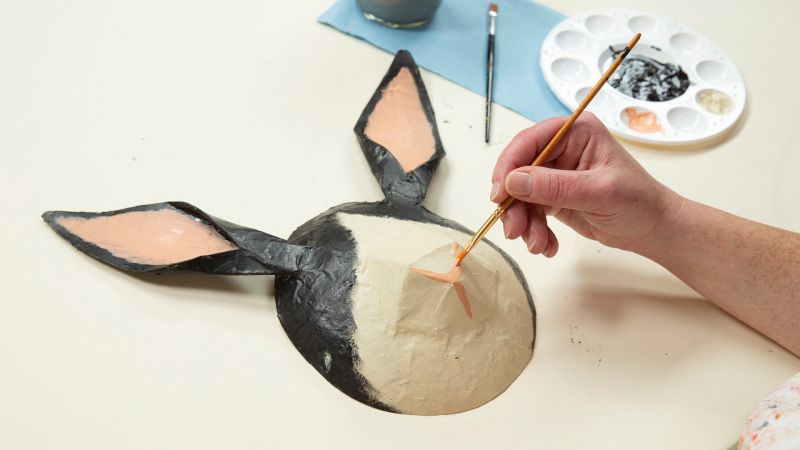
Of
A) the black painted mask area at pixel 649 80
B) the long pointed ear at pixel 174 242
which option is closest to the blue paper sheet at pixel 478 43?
the black painted mask area at pixel 649 80

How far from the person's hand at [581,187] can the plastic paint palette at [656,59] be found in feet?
1.32

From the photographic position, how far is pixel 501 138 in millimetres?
1494

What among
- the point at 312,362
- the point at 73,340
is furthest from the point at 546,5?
the point at 73,340

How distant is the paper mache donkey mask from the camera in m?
1.03

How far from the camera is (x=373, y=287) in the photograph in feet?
3.45

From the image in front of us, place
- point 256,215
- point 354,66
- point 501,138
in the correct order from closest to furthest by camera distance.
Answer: point 256,215
point 501,138
point 354,66

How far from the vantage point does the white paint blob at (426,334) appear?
3.35 feet

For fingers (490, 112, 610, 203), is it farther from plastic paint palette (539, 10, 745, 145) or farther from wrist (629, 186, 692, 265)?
plastic paint palette (539, 10, 745, 145)

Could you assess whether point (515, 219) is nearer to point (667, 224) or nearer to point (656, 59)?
point (667, 224)

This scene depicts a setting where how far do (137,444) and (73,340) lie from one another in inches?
8.6

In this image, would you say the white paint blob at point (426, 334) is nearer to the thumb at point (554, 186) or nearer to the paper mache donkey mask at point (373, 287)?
the paper mache donkey mask at point (373, 287)

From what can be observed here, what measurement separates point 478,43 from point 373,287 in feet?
2.92

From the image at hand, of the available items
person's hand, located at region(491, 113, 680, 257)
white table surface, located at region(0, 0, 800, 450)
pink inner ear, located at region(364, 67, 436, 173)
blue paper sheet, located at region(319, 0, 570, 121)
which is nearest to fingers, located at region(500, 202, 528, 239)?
person's hand, located at region(491, 113, 680, 257)

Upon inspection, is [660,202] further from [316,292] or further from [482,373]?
[316,292]
